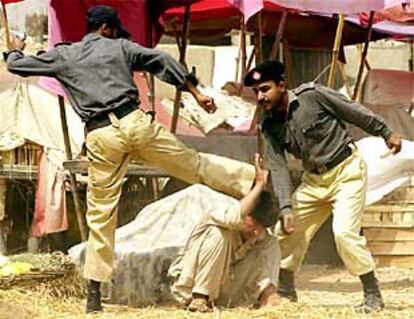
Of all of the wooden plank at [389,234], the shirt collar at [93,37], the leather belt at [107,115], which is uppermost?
the shirt collar at [93,37]

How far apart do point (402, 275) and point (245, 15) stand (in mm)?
2718

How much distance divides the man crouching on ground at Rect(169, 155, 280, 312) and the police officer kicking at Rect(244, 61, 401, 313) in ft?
0.46

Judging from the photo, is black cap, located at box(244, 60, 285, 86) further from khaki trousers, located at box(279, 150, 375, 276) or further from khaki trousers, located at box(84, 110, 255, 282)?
khaki trousers, located at box(279, 150, 375, 276)


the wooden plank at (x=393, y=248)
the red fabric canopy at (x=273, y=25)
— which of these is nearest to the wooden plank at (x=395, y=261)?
the wooden plank at (x=393, y=248)

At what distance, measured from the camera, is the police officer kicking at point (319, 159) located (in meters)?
7.22

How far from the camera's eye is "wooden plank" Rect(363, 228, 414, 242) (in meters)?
10.2

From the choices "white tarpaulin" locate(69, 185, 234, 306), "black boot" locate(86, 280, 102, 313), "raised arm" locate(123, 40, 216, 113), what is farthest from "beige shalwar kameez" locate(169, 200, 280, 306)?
"raised arm" locate(123, 40, 216, 113)

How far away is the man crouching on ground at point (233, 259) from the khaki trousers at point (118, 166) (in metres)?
0.20

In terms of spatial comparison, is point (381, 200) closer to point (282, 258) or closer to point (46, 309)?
point (282, 258)

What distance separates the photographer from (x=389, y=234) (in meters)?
10.2

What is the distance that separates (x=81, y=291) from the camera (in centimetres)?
821

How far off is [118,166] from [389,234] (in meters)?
3.69

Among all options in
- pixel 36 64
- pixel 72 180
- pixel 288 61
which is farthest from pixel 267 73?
pixel 288 61

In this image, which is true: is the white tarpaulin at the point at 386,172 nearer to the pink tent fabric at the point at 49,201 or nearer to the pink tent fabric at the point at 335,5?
the pink tent fabric at the point at 335,5
